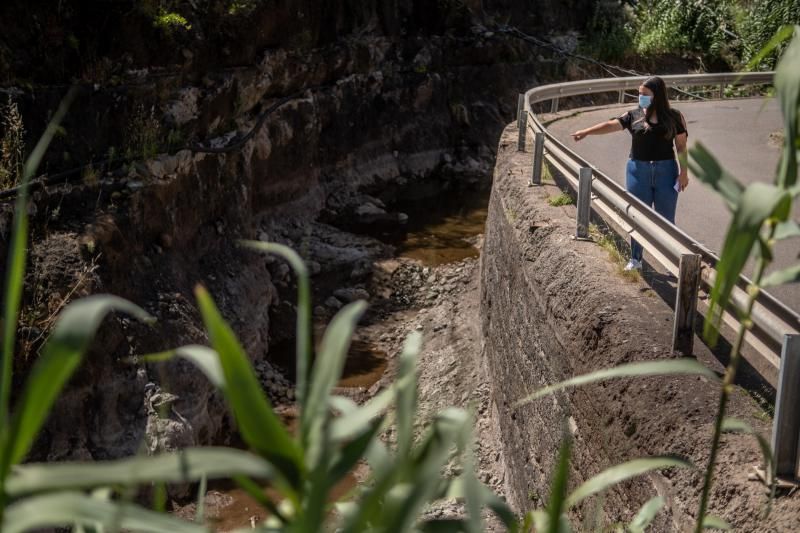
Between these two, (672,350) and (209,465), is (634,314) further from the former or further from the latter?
(209,465)

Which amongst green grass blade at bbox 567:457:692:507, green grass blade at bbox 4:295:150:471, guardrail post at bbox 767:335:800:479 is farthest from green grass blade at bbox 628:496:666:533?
guardrail post at bbox 767:335:800:479

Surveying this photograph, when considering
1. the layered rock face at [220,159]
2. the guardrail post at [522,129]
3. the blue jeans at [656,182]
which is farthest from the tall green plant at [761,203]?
the guardrail post at [522,129]

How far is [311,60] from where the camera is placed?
61.9 ft

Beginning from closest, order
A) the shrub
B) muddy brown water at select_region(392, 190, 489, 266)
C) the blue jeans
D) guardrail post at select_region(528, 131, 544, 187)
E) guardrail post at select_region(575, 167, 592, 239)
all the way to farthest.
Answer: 1. the blue jeans
2. guardrail post at select_region(575, 167, 592, 239)
3. the shrub
4. guardrail post at select_region(528, 131, 544, 187)
5. muddy brown water at select_region(392, 190, 489, 266)

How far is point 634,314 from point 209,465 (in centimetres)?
474

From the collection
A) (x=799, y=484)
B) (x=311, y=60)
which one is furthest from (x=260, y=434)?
(x=311, y=60)

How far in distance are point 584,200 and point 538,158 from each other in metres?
2.45

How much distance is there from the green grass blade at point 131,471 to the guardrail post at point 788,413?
2943 millimetres

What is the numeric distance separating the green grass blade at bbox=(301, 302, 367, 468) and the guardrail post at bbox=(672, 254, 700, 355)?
149 inches

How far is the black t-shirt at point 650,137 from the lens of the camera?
7.18m

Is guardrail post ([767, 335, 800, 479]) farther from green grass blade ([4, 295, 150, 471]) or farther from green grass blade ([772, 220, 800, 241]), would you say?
green grass blade ([4, 295, 150, 471])

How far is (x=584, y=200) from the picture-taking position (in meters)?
7.66

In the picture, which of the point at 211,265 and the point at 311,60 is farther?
the point at 311,60

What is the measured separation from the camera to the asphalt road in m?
9.10
